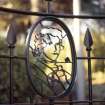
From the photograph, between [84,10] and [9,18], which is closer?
[9,18]

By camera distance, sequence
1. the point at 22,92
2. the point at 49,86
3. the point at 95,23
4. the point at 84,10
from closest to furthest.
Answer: the point at 49,86
the point at 22,92
the point at 95,23
the point at 84,10

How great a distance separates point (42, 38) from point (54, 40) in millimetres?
79

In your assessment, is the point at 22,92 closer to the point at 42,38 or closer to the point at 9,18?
the point at 42,38

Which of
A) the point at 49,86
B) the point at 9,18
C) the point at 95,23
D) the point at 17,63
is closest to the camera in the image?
the point at 49,86

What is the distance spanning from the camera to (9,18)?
3484mm

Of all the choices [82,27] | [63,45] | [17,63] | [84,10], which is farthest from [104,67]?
[84,10]

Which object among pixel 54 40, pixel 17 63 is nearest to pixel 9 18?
pixel 17 63

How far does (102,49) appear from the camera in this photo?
303cm

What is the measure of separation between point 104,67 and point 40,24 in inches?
45.0

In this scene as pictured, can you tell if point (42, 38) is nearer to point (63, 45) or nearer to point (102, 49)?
point (63, 45)

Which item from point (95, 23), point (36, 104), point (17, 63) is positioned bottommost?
point (36, 104)

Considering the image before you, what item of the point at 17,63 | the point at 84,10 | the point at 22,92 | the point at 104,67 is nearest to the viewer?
the point at 22,92

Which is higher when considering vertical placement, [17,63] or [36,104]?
[17,63]

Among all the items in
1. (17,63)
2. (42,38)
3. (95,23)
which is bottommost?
(17,63)
